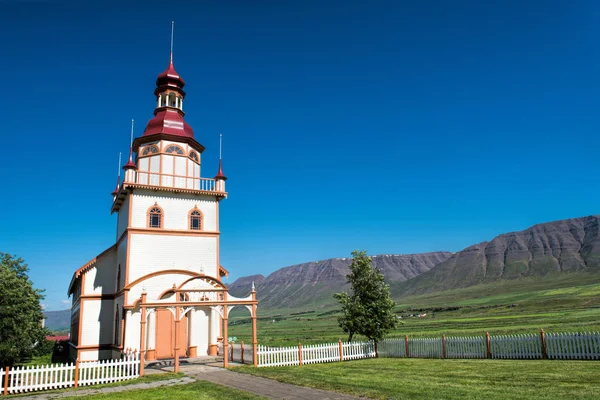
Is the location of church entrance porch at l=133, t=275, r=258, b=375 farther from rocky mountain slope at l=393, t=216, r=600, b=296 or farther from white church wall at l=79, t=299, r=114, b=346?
rocky mountain slope at l=393, t=216, r=600, b=296

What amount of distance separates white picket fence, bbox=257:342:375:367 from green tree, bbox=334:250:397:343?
873 millimetres

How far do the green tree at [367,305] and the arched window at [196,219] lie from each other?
30.9ft

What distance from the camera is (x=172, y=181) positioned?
1067 inches

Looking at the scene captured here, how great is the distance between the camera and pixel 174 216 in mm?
26578

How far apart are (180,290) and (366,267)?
34.8 ft

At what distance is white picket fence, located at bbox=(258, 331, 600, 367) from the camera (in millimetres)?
18125

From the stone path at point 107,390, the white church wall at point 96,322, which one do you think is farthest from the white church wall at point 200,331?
the stone path at point 107,390

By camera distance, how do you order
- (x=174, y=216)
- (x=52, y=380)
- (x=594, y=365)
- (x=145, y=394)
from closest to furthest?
(x=145, y=394) → (x=594, y=365) → (x=52, y=380) → (x=174, y=216)

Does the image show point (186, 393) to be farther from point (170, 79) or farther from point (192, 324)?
point (170, 79)

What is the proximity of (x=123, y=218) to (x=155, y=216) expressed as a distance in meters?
3.01

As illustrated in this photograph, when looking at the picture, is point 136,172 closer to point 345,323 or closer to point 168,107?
point 168,107

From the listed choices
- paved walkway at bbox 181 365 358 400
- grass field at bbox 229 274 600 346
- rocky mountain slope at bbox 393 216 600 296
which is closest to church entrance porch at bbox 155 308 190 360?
paved walkway at bbox 181 365 358 400

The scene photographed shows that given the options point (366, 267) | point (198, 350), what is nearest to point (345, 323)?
point (366, 267)

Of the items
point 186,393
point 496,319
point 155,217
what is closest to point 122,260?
point 155,217
